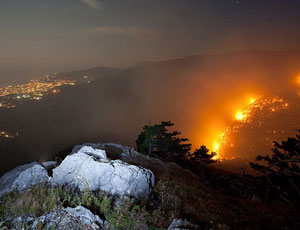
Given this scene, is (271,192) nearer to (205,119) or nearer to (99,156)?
(99,156)

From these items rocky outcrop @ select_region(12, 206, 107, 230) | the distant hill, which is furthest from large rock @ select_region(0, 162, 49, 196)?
the distant hill

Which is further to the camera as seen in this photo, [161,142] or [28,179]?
[161,142]

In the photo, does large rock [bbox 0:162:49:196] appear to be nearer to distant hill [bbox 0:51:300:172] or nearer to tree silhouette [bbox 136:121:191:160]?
tree silhouette [bbox 136:121:191:160]

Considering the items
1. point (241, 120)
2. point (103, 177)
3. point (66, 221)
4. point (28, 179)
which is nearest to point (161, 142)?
point (103, 177)

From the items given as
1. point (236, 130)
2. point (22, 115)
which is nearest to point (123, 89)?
point (22, 115)

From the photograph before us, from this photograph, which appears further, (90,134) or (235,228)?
(90,134)

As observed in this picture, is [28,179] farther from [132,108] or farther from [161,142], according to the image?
[132,108]
